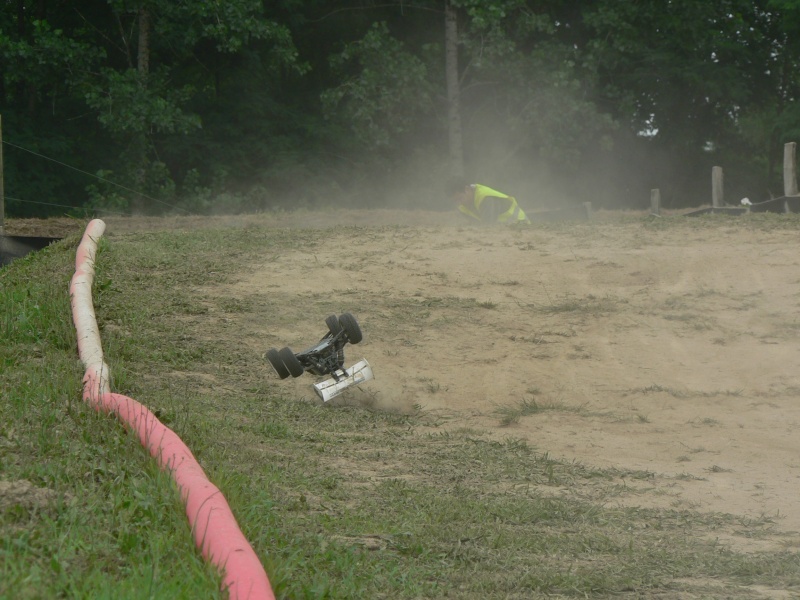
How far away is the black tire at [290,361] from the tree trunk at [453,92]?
2058 centimetres

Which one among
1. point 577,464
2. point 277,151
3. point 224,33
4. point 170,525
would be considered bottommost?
point 577,464

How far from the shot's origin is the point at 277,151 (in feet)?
93.5

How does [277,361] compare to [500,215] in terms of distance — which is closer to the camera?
[277,361]

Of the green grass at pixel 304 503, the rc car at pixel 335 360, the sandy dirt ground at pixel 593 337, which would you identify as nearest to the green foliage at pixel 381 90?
the sandy dirt ground at pixel 593 337

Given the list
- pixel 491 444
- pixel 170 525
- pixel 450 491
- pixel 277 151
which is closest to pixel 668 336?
pixel 491 444

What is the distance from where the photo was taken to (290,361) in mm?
7445

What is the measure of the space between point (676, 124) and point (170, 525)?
32288 millimetres

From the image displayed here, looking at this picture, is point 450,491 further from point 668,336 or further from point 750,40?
point 750,40

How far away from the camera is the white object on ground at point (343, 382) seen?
307 inches

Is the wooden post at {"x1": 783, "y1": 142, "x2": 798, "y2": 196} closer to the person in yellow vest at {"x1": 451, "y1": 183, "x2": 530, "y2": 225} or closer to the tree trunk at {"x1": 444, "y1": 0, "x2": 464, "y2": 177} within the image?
the person in yellow vest at {"x1": 451, "y1": 183, "x2": 530, "y2": 225}

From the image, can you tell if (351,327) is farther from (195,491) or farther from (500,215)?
(500,215)

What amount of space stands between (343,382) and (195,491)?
143 inches

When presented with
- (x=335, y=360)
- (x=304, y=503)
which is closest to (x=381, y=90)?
(x=335, y=360)

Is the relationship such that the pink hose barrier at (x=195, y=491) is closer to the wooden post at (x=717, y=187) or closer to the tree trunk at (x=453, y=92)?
the wooden post at (x=717, y=187)
